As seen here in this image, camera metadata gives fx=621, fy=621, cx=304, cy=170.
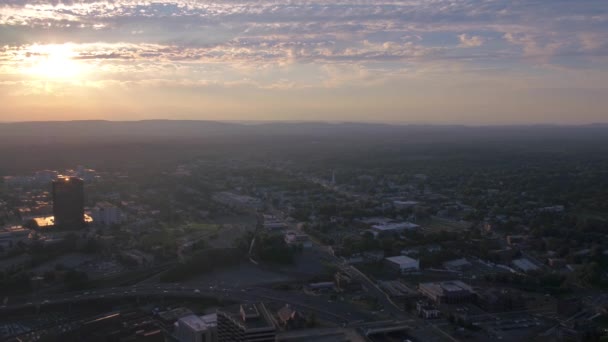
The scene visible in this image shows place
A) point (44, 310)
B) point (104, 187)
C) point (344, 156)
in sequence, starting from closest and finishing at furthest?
point (44, 310)
point (104, 187)
point (344, 156)

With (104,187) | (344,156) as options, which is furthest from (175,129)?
(104,187)

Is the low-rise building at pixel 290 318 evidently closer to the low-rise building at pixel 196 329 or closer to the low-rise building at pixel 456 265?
the low-rise building at pixel 196 329

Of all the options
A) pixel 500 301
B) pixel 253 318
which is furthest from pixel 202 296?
pixel 500 301

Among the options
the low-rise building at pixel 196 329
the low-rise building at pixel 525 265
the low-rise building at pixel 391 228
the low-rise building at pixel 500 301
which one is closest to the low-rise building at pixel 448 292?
the low-rise building at pixel 500 301

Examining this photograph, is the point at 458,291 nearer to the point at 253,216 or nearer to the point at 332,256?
the point at 332,256

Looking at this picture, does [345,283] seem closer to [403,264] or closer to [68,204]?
[403,264]

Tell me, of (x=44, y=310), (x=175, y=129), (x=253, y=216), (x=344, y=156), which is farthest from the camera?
(x=175, y=129)
